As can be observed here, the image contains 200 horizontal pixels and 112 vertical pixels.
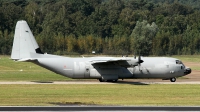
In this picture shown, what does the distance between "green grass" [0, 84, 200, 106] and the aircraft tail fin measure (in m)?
4.53

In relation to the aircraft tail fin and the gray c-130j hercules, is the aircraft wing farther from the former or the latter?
the aircraft tail fin

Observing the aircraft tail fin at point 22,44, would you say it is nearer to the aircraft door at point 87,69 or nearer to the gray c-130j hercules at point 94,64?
the gray c-130j hercules at point 94,64

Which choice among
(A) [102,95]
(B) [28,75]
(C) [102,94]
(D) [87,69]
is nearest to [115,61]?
(D) [87,69]

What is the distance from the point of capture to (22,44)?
5112 centimetres

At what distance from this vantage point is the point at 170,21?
483 ft

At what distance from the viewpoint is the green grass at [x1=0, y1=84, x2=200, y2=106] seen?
36.8 m

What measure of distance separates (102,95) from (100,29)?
105m

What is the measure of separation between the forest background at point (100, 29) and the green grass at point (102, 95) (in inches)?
2344

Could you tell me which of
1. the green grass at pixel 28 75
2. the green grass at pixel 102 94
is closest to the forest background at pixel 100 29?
the green grass at pixel 28 75

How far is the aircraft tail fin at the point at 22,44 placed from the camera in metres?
50.8

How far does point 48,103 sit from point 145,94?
975 centimetres

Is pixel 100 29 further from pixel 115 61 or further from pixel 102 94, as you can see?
pixel 102 94

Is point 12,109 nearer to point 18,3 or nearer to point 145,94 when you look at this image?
point 145,94

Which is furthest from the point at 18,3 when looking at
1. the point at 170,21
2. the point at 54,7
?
the point at 170,21
